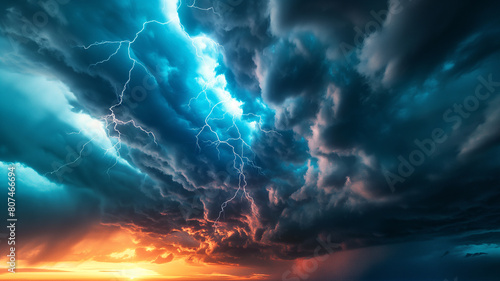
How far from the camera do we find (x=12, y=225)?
15664 mm

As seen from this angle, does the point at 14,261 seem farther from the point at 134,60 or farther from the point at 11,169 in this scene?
the point at 134,60

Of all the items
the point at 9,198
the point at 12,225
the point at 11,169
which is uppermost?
the point at 11,169

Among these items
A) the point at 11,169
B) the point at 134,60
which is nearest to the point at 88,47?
the point at 134,60

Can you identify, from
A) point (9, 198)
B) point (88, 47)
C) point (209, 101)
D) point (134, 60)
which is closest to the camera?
point (9, 198)

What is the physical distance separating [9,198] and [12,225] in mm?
1693

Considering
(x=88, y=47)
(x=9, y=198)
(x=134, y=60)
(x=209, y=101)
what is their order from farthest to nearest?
(x=209, y=101) → (x=134, y=60) → (x=88, y=47) → (x=9, y=198)

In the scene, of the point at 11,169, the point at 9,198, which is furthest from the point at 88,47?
the point at 9,198

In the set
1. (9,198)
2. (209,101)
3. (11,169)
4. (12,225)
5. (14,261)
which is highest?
(209,101)

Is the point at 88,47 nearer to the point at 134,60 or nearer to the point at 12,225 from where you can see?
the point at 134,60

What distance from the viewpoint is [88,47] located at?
56.0 feet

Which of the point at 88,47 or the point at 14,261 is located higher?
the point at 88,47

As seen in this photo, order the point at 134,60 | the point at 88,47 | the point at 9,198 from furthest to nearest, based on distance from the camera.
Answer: the point at 134,60 → the point at 88,47 → the point at 9,198

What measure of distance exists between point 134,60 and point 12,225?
38.4 ft

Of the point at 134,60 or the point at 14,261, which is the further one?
the point at 134,60
